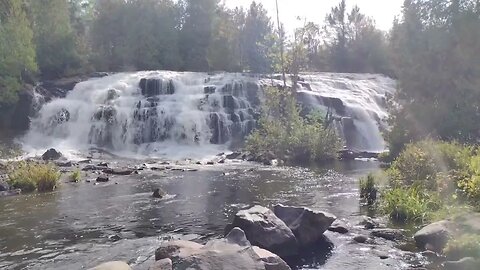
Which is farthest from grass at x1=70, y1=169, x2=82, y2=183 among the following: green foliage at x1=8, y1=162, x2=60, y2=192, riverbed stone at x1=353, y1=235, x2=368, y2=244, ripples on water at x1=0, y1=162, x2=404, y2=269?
riverbed stone at x1=353, y1=235, x2=368, y2=244

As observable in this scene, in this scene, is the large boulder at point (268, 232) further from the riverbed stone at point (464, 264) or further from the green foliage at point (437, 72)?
the green foliage at point (437, 72)

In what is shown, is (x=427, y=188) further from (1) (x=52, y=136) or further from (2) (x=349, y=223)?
(1) (x=52, y=136)

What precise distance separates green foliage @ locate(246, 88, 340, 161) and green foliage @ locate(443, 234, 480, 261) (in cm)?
1966

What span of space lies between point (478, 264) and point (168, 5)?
5699 cm

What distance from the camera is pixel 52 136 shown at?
3453cm

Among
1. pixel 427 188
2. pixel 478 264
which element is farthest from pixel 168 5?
pixel 478 264

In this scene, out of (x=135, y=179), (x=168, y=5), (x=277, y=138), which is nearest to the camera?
(x=135, y=179)

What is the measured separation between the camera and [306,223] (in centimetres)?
1030

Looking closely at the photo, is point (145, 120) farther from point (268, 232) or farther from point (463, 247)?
point (463, 247)

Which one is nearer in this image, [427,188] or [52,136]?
[427,188]

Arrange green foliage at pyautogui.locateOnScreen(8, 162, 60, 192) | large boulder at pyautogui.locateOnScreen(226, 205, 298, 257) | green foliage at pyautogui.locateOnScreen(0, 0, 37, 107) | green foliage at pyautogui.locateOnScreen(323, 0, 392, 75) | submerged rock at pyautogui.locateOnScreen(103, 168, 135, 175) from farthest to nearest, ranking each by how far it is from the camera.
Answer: green foliage at pyautogui.locateOnScreen(323, 0, 392, 75), green foliage at pyautogui.locateOnScreen(0, 0, 37, 107), submerged rock at pyautogui.locateOnScreen(103, 168, 135, 175), green foliage at pyautogui.locateOnScreen(8, 162, 60, 192), large boulder at pyautogui.locateOnScreen(226, 205, 298, 257)

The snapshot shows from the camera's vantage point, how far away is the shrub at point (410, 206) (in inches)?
464

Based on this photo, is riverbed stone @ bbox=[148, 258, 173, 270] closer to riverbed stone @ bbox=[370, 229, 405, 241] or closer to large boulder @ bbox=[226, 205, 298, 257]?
large boulder @ bbox=[226, 205, 298, 257]

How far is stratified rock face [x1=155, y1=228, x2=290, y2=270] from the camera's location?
723cm
